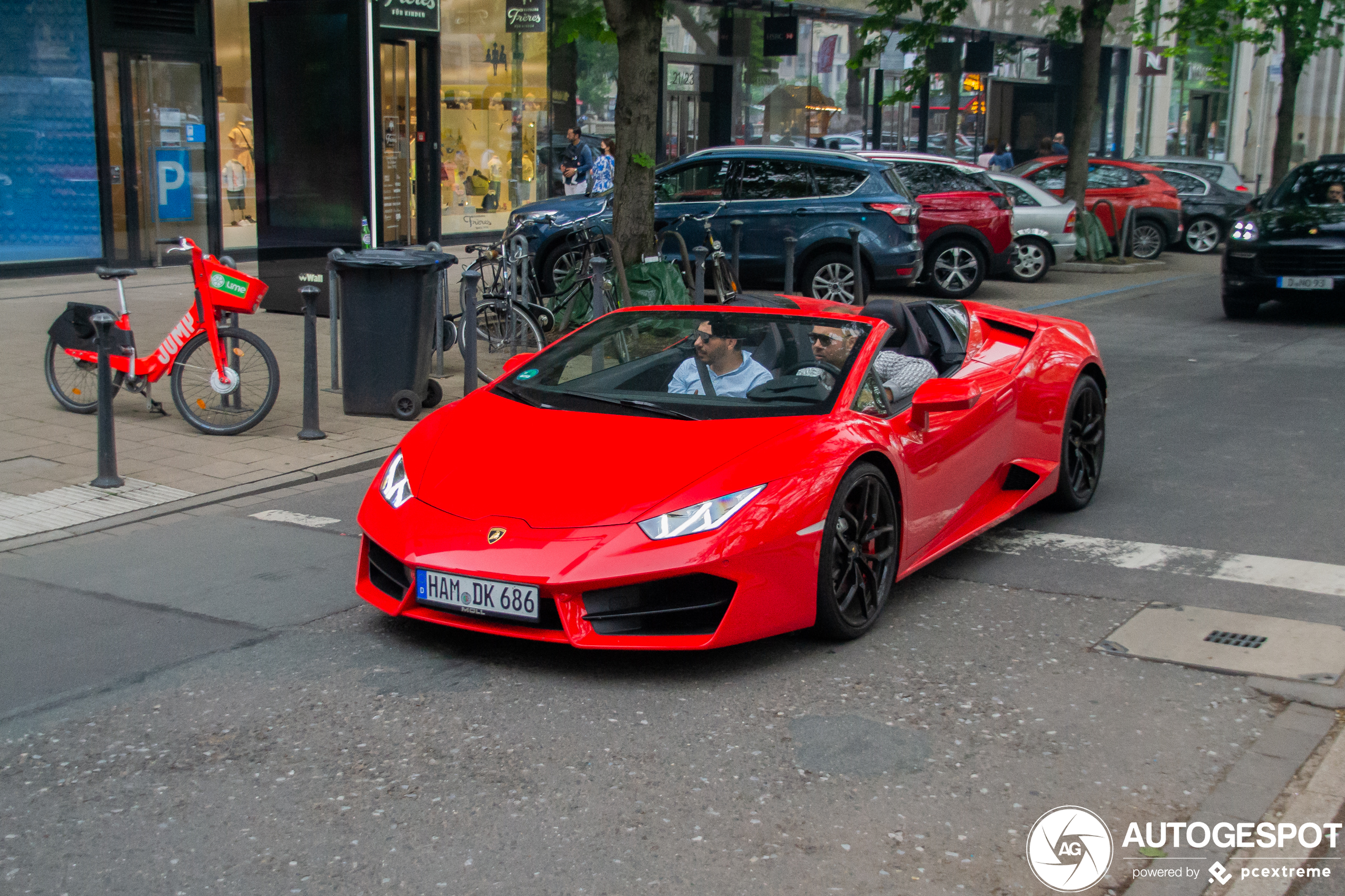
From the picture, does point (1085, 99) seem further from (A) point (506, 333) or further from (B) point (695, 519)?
(B) point (695, 519)

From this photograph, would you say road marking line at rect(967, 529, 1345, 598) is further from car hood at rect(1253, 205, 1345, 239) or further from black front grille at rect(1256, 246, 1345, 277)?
car hood at rect(1253, 205, 1345, 239)

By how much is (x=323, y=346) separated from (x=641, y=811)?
9.38 metres

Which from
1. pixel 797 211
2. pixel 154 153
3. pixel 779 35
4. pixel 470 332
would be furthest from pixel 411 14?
pixel 779 35

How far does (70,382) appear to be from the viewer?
31.0 feet

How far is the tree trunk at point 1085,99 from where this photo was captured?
67.5 feet

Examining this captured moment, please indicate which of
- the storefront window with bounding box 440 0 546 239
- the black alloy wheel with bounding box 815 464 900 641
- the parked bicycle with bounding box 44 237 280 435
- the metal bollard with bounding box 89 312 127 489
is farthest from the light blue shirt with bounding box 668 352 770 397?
the storefront window with bounding box 440 0 546 239

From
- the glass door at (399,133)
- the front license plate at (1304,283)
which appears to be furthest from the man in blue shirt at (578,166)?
the front license plate at (1304,283)

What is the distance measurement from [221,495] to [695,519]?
3.73 meters

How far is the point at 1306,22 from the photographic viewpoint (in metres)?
25.8

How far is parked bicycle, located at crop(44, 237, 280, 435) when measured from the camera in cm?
867

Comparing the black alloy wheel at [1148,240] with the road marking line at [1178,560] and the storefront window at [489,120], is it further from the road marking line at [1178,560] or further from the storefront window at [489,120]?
the road marking line at [1178,560]

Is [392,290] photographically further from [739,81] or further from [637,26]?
[739,81]

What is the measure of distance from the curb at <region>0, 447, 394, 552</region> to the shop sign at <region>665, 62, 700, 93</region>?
1922 cm

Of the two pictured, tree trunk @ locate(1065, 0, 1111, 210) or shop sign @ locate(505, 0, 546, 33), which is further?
shop sign @ locate(505, 0, 546, 33)
